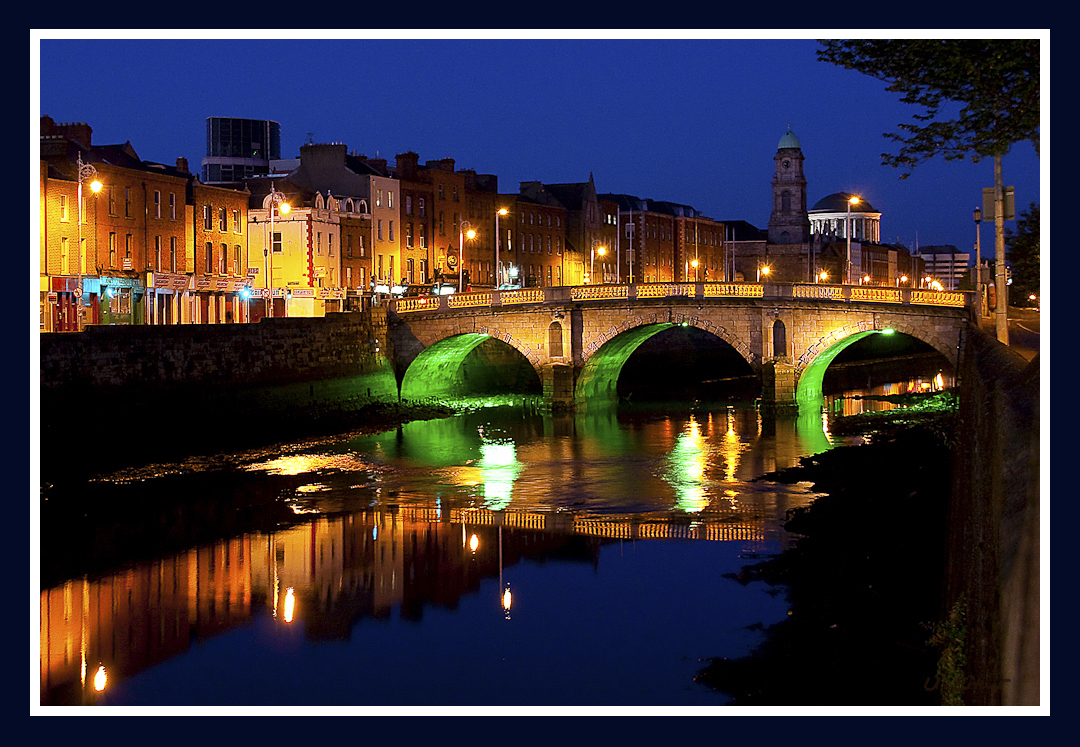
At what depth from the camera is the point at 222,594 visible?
70.5 ft

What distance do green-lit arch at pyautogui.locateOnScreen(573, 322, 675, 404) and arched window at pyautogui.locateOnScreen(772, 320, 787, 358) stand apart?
481 centimetres

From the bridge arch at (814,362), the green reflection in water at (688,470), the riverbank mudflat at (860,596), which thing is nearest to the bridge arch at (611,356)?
the bridge arch at (814,362)

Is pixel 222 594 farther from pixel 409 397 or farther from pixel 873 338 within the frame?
pixel 873 338

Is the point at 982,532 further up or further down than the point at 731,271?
further down

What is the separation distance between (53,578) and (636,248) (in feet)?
291

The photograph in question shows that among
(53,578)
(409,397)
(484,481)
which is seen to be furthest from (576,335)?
(53,578)

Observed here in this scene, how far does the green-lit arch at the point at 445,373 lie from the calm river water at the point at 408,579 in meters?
18.3

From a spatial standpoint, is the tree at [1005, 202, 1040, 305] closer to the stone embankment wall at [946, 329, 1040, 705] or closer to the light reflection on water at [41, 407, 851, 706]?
the light reflection on water at [41, 407, 851, 706]

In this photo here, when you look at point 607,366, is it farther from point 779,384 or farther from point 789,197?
point 789,197

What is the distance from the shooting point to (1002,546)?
907 cm

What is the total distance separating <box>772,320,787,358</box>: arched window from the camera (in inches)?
1962

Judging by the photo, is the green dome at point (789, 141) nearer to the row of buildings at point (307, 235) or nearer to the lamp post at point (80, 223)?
the row of buildings at point (307, 235)

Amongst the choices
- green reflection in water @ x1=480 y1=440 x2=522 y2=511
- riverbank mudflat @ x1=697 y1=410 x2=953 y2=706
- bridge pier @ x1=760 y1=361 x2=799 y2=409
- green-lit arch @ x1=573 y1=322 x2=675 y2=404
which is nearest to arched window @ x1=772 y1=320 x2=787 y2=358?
bridge pier @ x1=760 y1=361 x2=799 y2=409

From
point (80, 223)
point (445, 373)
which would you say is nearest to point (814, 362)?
point (445, 373)
